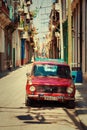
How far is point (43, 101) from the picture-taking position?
658 inches

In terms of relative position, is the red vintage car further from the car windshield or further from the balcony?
the balcony

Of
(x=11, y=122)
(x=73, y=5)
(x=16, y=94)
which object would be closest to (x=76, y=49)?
(x=73, y=5)

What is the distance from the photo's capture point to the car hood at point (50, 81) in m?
15.7

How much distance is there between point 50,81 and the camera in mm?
15812

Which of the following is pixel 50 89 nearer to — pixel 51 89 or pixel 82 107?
pixel 51 89

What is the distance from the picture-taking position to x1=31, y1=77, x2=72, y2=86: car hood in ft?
51.4

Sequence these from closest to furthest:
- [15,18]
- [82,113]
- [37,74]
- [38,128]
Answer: [38,128], [82,113], [37,74], [15,18]

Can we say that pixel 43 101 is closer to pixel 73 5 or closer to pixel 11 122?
pixel 11 122

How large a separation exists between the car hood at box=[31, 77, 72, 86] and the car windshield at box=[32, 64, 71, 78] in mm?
417

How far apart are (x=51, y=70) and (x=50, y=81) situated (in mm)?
1064

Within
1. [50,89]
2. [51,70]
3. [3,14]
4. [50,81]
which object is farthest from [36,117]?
[3,14]

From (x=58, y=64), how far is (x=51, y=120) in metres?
4.70

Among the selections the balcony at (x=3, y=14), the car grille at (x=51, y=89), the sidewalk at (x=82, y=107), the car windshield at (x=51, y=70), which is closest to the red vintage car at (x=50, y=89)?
the car grille at (x=51, y=89)

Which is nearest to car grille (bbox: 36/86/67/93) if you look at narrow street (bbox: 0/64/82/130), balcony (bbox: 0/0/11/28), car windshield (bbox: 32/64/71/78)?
narrow street (bbox: 0/64/82/130)
